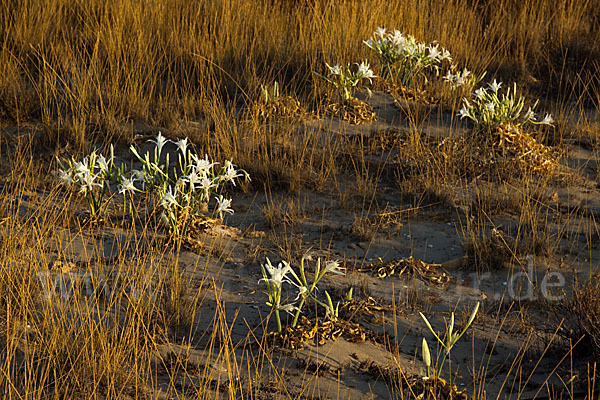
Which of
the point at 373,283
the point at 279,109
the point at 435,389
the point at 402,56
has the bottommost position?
the point at 373,283

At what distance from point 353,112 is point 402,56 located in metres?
0.78

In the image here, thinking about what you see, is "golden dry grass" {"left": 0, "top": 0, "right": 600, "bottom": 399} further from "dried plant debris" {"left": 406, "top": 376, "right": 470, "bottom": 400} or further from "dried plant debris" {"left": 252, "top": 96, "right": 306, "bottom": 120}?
"dried plant debris" {"left": 406, "top": 376, "right": 470, "bottom": 400}

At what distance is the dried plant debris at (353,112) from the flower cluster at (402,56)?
1.83 feet

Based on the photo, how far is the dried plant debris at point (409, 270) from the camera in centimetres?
371

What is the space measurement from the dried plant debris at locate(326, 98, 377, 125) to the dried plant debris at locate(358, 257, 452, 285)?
6.61 feet

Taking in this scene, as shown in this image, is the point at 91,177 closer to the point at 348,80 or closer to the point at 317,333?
the point at 317,333

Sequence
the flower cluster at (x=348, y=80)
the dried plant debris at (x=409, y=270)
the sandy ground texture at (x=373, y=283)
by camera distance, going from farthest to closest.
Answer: the flower cluster at (x=348, y=80) < the dried plant debris at (x=409, y=270) < the sandy ground texture at (x=373, y=283)

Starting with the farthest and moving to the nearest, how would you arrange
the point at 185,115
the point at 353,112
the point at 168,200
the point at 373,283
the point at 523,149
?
the point at 353,112
the point at 185,115
the point at 523,149
the point at 168,200
the point at 373,283

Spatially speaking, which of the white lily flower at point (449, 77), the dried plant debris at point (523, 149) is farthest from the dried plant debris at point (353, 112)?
the dried plant debris at point (523, 149)

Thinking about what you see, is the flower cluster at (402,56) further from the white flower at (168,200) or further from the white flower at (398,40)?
the white flower at (168,200)

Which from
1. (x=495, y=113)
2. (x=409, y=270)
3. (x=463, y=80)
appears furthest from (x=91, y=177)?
(x=463, y=80)

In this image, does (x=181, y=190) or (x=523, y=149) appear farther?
(x=523, y=149)

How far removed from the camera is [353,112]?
5.62 m

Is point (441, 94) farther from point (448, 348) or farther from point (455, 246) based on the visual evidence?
point (448, 348)
